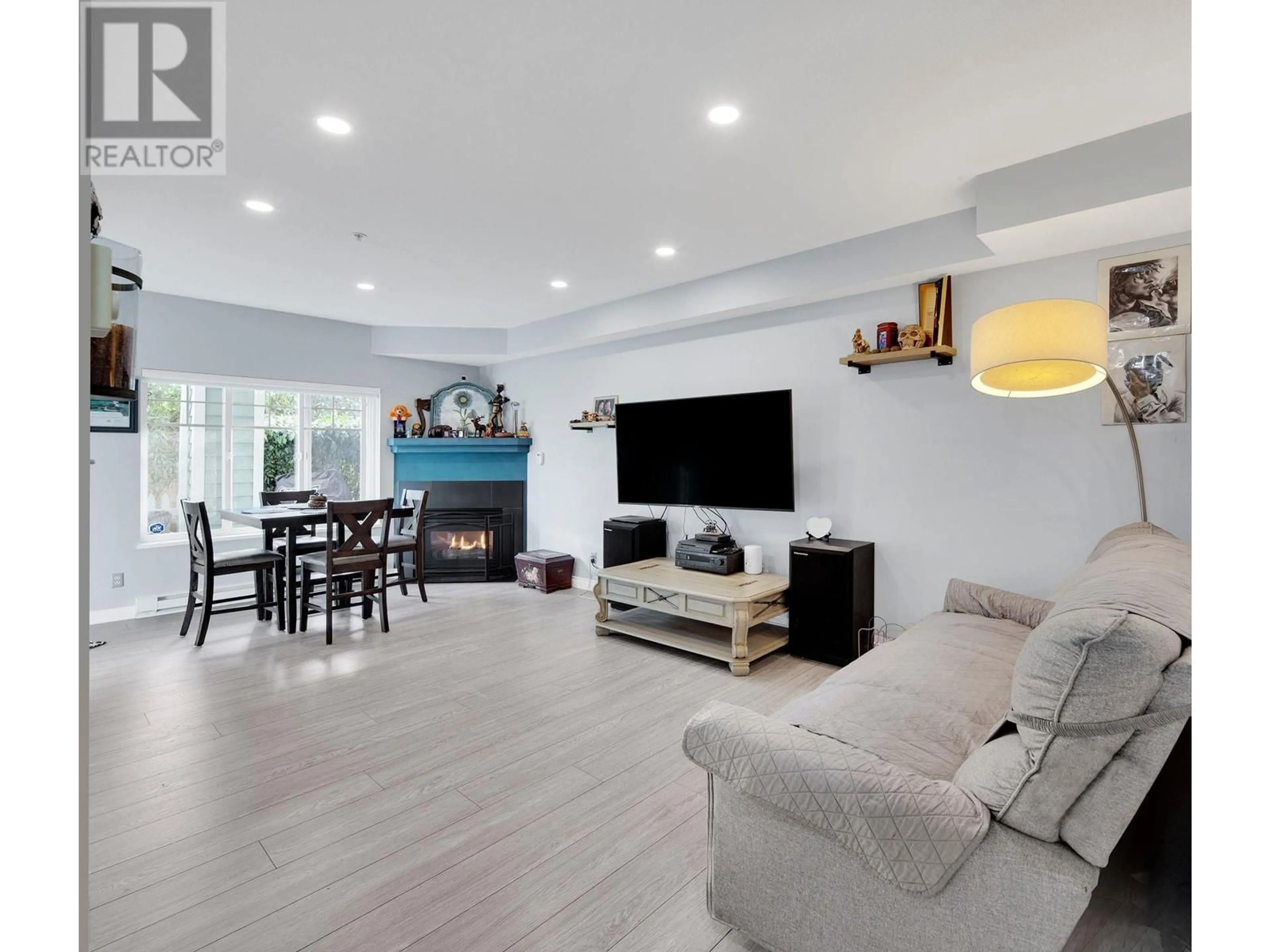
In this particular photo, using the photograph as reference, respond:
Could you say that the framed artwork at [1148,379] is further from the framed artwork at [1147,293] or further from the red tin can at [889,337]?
the red tin can at [889,337]

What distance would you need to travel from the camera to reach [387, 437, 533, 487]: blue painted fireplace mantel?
20.9 feet

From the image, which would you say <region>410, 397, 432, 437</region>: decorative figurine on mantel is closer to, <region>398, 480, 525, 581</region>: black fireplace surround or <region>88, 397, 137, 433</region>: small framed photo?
<region>398, 480, 525, 581</region>: black fireplace surround

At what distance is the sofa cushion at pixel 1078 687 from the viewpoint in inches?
44.7

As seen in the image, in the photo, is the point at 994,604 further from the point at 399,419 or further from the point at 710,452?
the point at 399,419

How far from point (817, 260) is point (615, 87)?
2066 millimetres

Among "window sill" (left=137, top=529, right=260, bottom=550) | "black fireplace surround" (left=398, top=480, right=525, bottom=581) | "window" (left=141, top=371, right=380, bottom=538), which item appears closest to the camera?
"window sill" (left=137, top=529, right=260, bottom=550)

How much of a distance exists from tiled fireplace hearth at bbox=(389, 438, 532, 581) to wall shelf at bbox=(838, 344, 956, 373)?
3604 mm

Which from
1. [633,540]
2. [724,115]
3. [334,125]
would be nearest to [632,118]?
[724,115]

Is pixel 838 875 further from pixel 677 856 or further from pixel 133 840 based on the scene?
pixel 133 840

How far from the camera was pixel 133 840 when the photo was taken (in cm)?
203

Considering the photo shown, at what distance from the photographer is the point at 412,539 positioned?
4.91 metres

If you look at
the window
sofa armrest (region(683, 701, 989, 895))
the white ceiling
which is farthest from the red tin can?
the window

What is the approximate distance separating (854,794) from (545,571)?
4530 mm
